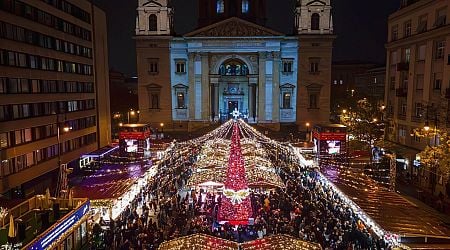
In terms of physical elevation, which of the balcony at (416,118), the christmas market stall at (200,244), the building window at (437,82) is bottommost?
the christmas market stall at (200,244)

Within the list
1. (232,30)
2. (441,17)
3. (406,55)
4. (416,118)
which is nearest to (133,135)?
(416,118)

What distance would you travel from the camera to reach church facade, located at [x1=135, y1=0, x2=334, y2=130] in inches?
2108

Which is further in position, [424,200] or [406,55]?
[406,55]

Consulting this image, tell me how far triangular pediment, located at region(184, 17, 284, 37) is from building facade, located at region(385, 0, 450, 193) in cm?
1985

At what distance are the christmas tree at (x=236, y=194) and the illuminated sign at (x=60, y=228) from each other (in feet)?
17.3

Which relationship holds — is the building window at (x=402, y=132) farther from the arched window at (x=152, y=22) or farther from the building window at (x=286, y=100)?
the arched window at (x=152, y=22)

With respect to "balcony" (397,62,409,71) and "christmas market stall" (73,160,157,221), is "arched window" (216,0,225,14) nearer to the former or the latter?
"balcony" (397,62,409,71)

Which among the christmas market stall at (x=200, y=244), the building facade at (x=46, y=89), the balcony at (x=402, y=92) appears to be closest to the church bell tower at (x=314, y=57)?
the balcony at (x=402, y=92)

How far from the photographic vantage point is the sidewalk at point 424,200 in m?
18.2

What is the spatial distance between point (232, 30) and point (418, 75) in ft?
90.3

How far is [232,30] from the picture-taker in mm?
53250

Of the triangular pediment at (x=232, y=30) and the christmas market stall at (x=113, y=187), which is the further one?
the triangular pediment at (x=232, y=30)

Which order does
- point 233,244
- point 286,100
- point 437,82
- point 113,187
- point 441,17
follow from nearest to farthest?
point 233,244 < point 113,187 < point 441,17 < point 437,82 < point 286,100

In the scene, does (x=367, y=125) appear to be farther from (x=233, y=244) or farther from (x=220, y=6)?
(x=220, y=6)
